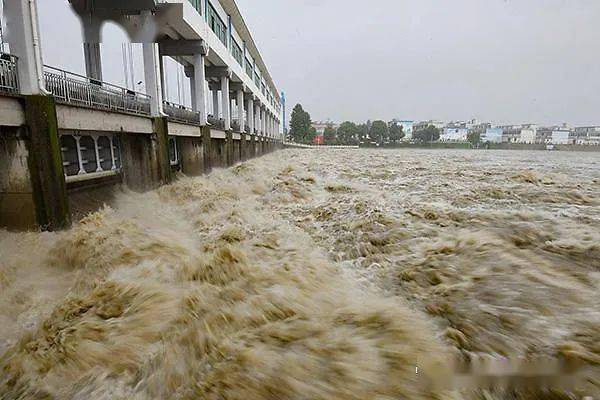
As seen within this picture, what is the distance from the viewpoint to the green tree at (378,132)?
101 metres

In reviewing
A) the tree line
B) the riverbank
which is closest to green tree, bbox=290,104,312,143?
the tree line

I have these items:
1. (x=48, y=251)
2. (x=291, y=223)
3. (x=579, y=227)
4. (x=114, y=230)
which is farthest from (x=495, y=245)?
(x=48, y=251)

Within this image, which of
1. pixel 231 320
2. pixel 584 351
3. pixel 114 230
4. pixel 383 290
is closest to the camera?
pixel 584 351

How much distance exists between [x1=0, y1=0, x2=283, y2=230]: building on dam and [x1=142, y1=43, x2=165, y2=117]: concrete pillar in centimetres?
3

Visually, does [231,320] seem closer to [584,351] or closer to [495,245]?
[584,351]

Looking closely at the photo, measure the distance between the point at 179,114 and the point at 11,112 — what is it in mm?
9045

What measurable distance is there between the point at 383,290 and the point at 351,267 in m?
0.83

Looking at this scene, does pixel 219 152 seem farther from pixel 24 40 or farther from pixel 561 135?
pixel 561 135

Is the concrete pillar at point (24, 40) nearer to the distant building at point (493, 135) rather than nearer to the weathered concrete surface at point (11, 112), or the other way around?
the weathered concrete surface at point (11, 112)

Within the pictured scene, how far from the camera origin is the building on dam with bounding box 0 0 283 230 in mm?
6090

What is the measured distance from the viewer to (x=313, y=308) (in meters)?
3.40

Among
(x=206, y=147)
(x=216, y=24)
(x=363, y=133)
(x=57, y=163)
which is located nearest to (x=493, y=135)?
(x=363, y=133)

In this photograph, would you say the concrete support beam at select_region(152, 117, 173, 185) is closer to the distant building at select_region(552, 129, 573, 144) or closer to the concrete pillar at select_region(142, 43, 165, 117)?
the concrete pillar at select_region(142, 43, 165, 117)

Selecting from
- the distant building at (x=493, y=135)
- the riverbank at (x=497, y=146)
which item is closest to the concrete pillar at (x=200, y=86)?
the riverbank at (x=497, y=146)
